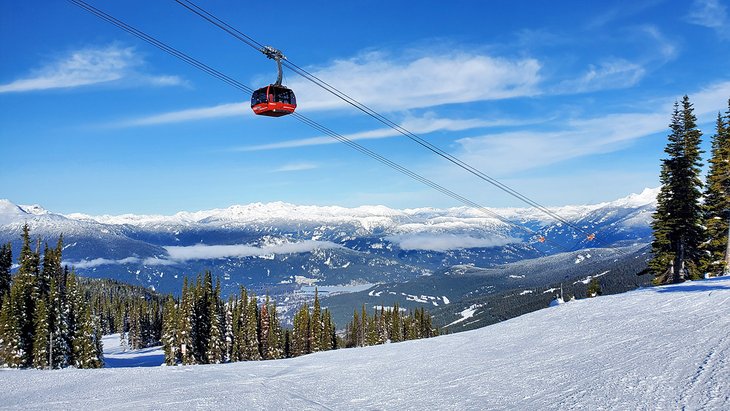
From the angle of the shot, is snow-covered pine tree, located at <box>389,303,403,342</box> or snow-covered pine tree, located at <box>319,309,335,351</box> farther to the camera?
snow-covered pine tree, located at <box>389,303,403,342</box>

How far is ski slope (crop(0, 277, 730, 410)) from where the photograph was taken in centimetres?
1323

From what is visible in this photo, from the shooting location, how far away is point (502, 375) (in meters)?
17.4

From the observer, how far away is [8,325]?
6112cm

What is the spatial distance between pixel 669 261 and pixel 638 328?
3405 centimetres

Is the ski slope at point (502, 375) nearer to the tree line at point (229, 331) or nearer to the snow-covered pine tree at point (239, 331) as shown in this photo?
the tree line at point (229, 331)

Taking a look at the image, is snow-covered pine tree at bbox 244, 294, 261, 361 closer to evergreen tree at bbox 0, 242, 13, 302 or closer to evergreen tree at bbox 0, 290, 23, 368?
evergreen tree at bbox 0, 290, 23, 368

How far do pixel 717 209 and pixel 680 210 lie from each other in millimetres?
2977

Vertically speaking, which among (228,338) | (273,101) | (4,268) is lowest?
(228,338)

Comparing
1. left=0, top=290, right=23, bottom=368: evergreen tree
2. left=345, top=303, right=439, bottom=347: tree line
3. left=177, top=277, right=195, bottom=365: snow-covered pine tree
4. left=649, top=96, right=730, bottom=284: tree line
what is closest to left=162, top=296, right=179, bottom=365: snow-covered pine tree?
left=177, top=277, right=195, bottom=365: snow-covered pine tree

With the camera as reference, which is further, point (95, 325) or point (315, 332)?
point (315, 332)

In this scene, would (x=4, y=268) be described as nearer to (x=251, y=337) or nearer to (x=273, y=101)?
(x=251, y=337)

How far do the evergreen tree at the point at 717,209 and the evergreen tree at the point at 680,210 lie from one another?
3.17 ft

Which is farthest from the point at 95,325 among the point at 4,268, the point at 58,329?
the point at 4,268

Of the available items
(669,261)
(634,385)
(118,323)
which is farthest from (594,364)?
(118,323)
